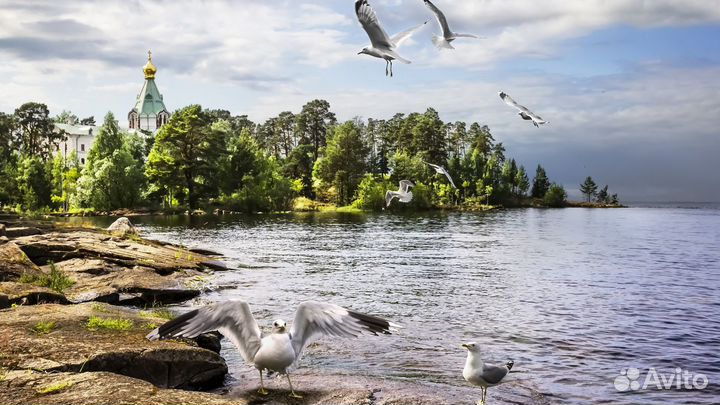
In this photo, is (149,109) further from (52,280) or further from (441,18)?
(441,18)

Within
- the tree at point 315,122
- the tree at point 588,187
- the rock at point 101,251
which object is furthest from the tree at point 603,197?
the rock at point 101,251

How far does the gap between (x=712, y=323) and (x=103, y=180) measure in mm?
78601

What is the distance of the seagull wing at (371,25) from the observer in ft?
35.5

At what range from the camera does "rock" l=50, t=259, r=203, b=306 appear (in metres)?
15.7

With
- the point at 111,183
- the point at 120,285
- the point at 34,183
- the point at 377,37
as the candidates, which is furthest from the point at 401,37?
the point at 34,183

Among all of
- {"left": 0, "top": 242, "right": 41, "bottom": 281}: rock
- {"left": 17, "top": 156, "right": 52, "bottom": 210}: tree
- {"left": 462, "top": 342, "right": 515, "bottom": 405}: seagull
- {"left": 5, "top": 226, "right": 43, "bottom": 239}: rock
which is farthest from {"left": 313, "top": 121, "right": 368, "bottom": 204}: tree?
{"left": 462, "top": 342, "right": 515, "bottom": 405}: seagull

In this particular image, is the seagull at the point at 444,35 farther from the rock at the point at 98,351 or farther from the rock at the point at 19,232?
the rock at the point at 19,232

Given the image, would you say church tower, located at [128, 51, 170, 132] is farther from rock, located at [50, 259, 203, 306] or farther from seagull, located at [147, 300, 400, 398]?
seagull, located at [147, 300, 400, 398]

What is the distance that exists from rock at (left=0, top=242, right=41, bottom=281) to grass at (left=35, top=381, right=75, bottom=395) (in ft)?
Answer: 29.3

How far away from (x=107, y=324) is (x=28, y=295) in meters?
3.31

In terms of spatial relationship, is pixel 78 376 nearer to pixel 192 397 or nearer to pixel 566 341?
pixel 192 397

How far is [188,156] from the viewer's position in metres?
86.9

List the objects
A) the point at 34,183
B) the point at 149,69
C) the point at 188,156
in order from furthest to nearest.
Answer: the point at 149,69 < the point at 34,183 < the point at 188,156

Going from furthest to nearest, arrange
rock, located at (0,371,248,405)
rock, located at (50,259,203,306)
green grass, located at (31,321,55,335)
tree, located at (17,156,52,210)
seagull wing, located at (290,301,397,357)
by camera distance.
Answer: tree, located at (17,156,52,210)
rock, located at (50,259,203,306)
green grass, located at (31,321,55,335)
seagull wing, located at (290,301,397,357)
rock, located at (0,371,248,405)
